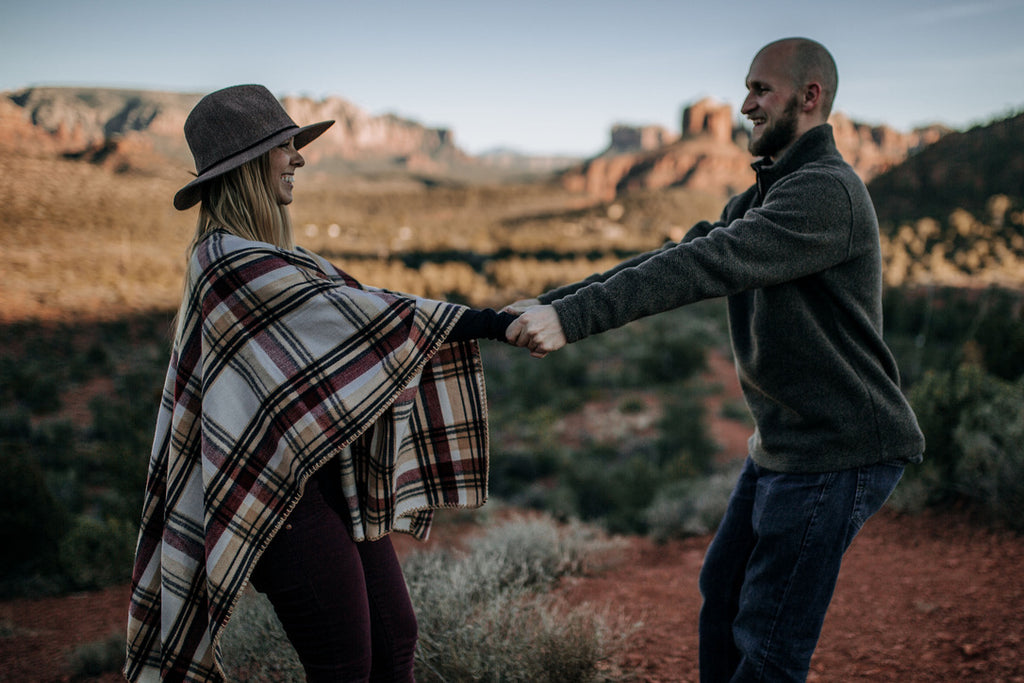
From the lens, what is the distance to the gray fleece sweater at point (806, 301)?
1746 mm

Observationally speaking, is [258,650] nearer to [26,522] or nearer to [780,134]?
[780,134]

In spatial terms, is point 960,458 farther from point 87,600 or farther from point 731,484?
point 87,600

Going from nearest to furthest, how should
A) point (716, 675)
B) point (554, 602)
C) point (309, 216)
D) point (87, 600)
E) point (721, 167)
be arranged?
point (716, 675) → point (554, 602) → point (87, 600) → point (309, 216) → point (721, 167)

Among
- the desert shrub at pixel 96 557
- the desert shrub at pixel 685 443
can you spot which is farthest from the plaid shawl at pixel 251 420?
the desert shrub at pixel 685 443

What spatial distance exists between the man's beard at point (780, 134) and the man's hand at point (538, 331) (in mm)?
913

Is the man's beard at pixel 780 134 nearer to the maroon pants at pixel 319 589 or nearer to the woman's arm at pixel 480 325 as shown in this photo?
the woman's arm at pixel 480 325

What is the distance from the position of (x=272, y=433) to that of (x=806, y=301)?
1.59m

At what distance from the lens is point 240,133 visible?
1.83 metres

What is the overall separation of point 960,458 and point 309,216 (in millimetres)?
36088

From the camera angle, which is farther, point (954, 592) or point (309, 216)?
point (309, 216)

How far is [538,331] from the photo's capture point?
1.85 metres

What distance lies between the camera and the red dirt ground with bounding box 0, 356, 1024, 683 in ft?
11.1

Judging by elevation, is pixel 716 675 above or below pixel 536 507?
above

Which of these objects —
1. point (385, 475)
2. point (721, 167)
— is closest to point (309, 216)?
point (385, 475)
